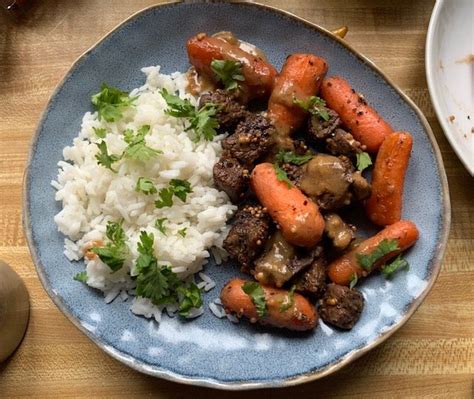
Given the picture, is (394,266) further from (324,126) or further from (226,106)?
(226,106)

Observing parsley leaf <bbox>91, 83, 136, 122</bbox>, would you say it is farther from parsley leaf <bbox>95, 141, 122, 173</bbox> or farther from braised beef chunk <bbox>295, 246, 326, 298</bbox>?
braised beef chunk <bbox>295, 246, 326, 298</bbox>

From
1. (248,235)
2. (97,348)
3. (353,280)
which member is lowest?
(97,348)

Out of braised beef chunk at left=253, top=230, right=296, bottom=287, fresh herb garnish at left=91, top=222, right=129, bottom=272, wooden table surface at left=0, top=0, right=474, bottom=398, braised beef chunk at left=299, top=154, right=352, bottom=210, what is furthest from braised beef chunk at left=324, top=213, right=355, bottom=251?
fresh herb garnish at left=91, top=222, right=129, bottom=272

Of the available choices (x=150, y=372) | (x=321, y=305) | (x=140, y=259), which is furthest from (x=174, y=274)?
(x=321, y=305)

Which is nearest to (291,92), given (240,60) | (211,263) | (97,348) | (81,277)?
(240,60)

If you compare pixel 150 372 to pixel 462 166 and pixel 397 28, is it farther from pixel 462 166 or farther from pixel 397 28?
pixel 397 28

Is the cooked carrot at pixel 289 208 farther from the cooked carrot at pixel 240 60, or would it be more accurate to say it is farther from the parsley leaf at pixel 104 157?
the parsley leaf at pixel 104 157
